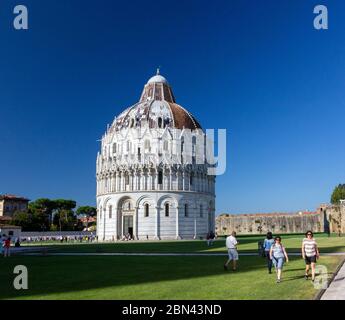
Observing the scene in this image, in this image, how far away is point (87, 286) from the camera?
14258mm

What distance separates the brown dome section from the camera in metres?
78.8

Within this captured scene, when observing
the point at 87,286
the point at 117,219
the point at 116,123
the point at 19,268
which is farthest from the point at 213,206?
the point at 87,286

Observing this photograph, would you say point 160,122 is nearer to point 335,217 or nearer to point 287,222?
point 335,217

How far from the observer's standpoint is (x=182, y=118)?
80188 millimetres

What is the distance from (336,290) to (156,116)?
66947 mm

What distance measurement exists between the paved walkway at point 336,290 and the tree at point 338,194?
113 m

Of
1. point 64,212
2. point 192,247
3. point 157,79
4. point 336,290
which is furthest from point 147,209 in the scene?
point 336,290

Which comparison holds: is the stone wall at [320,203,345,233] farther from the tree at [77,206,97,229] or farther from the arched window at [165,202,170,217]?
the tree at [77,206,97,229]

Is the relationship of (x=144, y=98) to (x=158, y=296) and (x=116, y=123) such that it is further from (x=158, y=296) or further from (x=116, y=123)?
(x=158, y=296)

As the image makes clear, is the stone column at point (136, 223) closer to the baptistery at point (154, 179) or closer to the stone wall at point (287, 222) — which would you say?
the baptistery at point (154, 179)

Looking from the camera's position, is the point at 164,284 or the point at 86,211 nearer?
the point at 164,284

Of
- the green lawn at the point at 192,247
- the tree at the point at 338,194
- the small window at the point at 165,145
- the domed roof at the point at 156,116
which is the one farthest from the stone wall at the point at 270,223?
the green lawn at the point at 192,247

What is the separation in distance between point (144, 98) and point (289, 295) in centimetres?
7921

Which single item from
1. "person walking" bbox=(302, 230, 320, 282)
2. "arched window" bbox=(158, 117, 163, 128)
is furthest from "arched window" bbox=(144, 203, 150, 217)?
"person walking" bbox=(302, 230, 320, 282)
